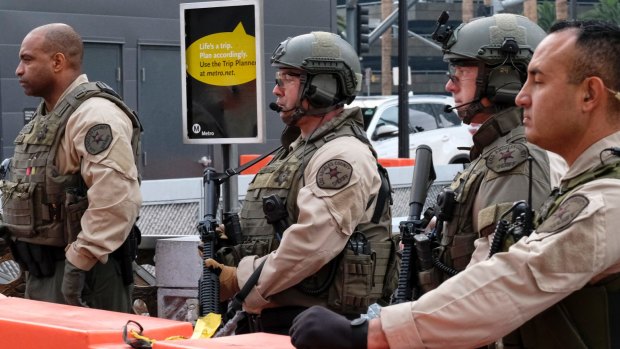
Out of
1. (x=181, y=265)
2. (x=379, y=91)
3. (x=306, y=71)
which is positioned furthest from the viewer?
(x=379, y=91)

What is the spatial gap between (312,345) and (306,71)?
2677 millimetres

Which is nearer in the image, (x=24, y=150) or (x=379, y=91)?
(x=24, y=150)

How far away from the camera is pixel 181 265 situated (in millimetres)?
6996

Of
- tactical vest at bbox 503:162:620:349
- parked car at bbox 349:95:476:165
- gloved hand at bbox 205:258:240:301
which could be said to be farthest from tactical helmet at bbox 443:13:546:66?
parked car at bbox 349:95:476:165

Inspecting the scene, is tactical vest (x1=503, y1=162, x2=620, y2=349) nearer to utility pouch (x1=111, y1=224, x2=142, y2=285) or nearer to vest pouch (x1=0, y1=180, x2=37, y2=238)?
utility pouch (x1=111, y1=224, x2=142, y2=285)

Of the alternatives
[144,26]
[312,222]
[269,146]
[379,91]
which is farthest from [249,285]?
[379,91]

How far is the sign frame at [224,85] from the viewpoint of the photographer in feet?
21.6

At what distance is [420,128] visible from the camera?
2223 centimetres

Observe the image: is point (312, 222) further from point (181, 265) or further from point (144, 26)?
point (144, 26)

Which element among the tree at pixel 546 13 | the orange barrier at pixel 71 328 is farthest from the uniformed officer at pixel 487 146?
the tree at pixel 546 13

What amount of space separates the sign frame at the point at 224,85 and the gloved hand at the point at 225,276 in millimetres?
1360

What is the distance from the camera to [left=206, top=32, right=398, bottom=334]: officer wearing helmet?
16.2 feet

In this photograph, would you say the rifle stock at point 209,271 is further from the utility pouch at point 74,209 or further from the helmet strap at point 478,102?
the helmet strap at point 478,102

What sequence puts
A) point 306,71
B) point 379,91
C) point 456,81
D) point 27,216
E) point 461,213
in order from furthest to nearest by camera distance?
point 379,91 < point 27,216 < point 306,71 < point 456,81 < point 461,213
